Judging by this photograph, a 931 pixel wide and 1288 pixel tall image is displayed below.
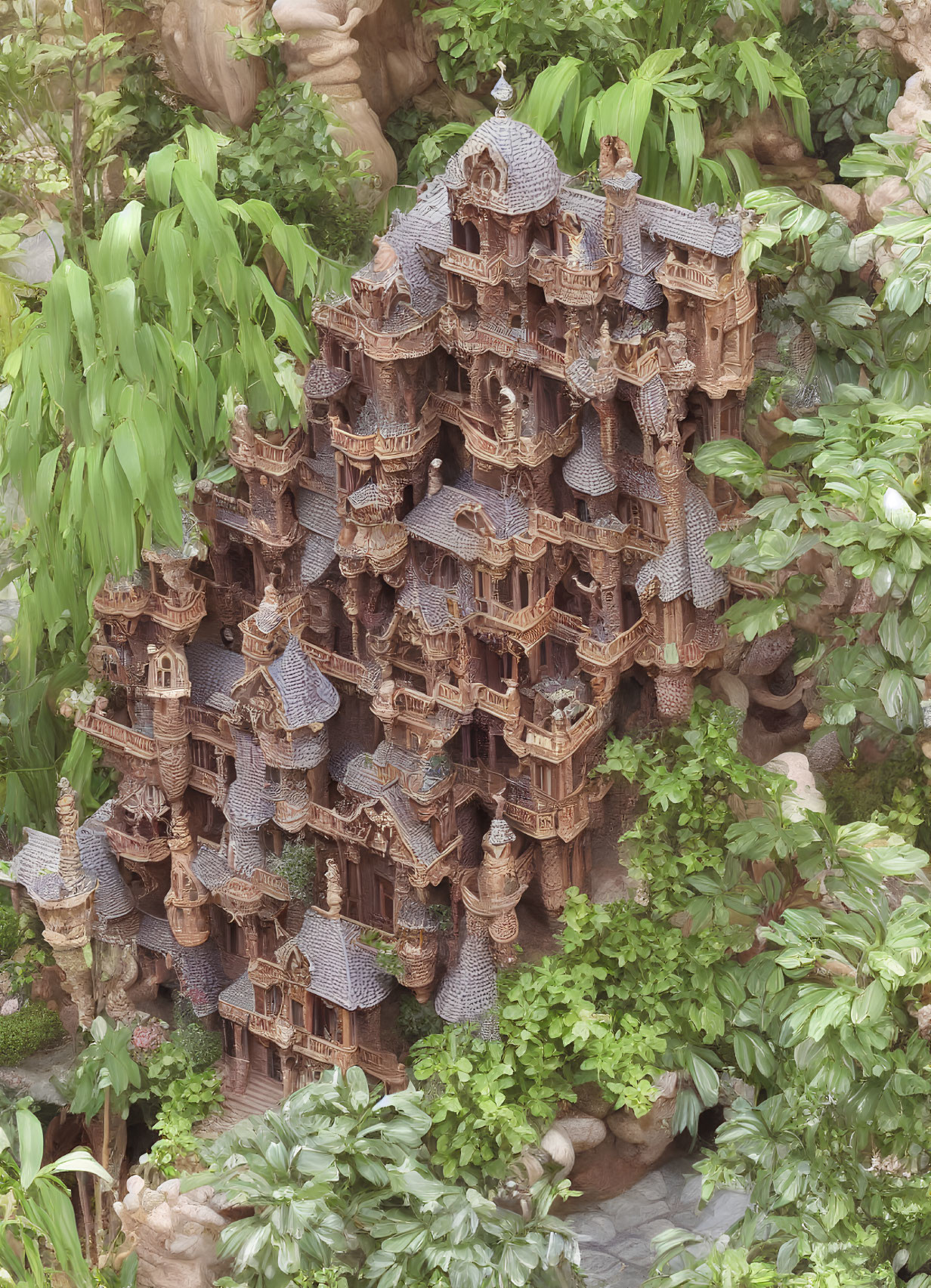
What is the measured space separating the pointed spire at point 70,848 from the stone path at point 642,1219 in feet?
19.8

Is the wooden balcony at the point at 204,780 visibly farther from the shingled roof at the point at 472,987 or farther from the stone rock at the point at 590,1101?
the stone rock at the point at 590,1101

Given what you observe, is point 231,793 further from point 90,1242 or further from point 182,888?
point 90,1242

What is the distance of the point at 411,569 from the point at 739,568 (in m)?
3.04

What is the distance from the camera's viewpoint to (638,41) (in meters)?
19.3

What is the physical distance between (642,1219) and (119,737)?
7132 millimetres

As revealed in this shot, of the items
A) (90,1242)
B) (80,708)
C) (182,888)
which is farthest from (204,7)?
(90,1242)

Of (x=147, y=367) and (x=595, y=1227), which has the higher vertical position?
(x=147, y=367)

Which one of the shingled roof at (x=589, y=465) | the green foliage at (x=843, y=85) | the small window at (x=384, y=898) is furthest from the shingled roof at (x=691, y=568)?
the green foliage at (x=843, y=85)

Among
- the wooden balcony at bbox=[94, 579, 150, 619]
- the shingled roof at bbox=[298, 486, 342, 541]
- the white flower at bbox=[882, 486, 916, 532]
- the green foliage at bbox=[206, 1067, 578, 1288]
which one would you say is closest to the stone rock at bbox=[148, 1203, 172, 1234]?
the green foliage at bbox=[206, 1067, 578, 1288]

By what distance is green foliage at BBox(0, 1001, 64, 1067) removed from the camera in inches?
803

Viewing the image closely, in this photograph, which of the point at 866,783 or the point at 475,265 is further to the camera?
the point at 866,783

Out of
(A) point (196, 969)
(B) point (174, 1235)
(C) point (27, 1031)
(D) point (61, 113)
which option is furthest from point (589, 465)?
(C) point (27, 1031)

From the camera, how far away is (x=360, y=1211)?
16.8 metres

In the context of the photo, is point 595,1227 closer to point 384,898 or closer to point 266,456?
point 384,898
